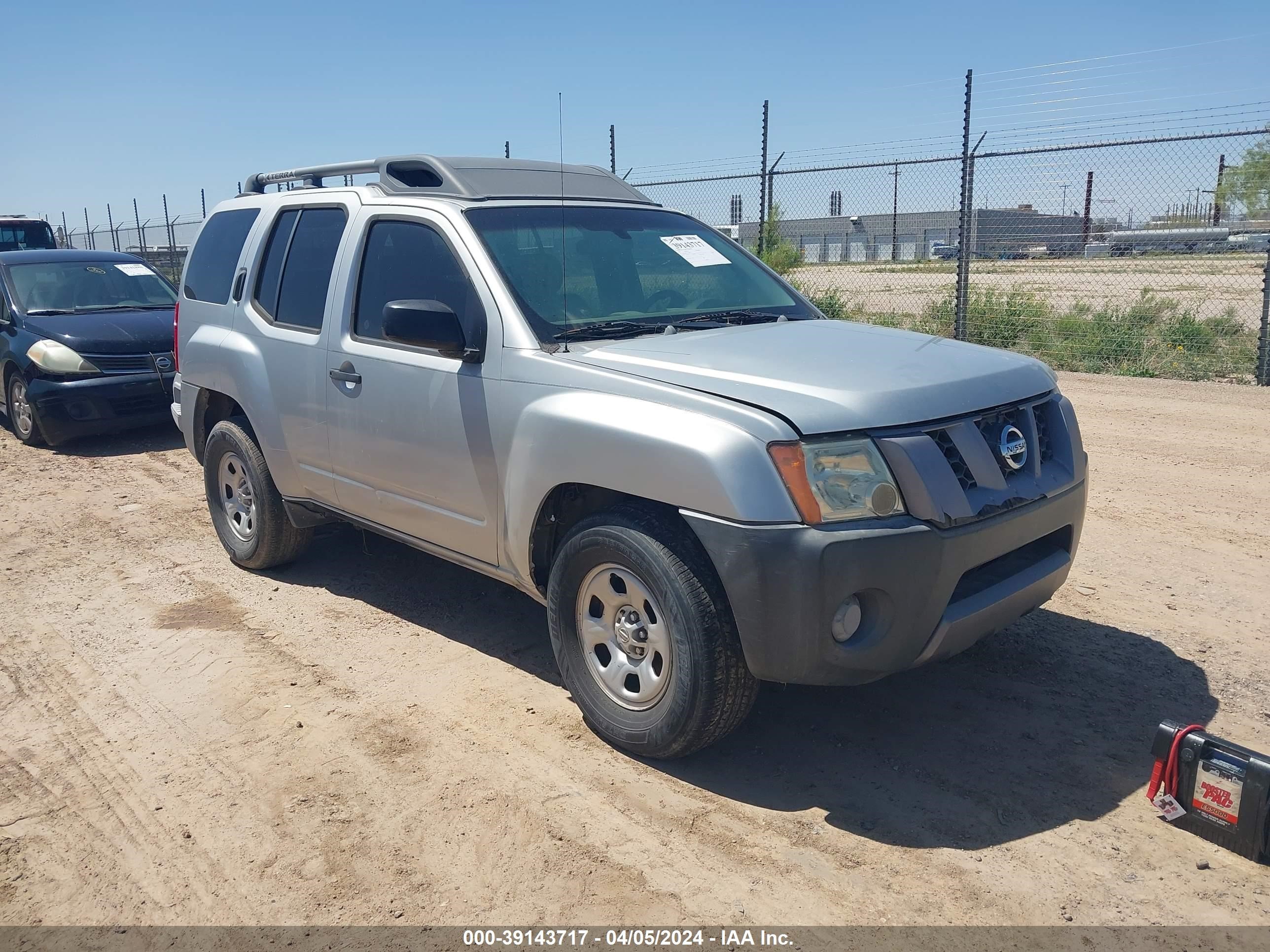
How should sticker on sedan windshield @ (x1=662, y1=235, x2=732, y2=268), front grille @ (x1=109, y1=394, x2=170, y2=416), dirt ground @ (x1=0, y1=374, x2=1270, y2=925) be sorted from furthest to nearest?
front grille @ (x1=109, y1=394, x2=170, y2=416) → sticker on sedan windshield @ (x1=662, y1=235, x2=732, y2=268) → dirt ground @ (x1=0, y1=374, x2=1270, y2=925)

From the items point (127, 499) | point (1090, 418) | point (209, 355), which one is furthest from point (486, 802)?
point (1090, 418)

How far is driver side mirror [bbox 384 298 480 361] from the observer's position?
3.99m

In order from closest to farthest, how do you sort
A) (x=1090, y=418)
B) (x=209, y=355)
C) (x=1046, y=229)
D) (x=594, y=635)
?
(x=594, y=635), (x=209, y=355), (x=1090, y=418), (x=1046, y=229)

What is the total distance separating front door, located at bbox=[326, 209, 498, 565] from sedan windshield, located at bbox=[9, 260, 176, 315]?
6.74 metres

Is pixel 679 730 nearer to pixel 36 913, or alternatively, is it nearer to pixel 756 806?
pixel 756 806

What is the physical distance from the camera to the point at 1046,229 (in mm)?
13625

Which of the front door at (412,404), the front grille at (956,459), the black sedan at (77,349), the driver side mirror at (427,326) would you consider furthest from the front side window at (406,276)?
the black sedan at (77,349)

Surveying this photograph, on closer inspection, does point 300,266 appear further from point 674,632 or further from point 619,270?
point 674,632

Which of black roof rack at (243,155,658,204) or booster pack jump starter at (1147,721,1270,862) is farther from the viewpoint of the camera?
black roof rack at (243,155,658,204)

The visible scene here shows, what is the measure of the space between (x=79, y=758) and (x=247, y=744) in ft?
1.97

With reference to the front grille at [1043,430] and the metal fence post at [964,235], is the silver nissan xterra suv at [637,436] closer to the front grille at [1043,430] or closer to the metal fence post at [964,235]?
the front grille at [1043,430]

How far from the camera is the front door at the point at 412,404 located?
13.6 feet

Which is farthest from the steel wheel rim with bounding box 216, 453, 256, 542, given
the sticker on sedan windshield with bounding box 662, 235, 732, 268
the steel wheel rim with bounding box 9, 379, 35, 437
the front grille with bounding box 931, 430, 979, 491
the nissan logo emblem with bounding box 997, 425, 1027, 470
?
the steel wheel rim with bounding box 9, 379, 35, 437

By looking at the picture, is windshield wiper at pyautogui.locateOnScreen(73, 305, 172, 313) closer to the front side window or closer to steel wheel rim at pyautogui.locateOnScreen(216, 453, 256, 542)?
steel wheel rim at pyautogui.locateOnScreen(216, 453, 256, 542)
